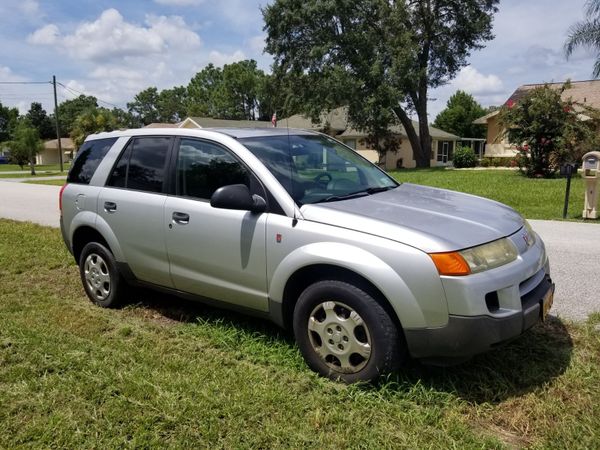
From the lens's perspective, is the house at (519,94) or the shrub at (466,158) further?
the shrub at (466,158)

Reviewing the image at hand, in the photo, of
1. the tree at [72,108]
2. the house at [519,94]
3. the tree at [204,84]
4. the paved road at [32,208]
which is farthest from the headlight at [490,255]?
the tree at [72,108]

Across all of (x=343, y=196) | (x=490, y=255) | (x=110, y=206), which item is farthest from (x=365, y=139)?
(x=490, y=255)

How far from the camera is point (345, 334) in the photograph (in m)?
3.37

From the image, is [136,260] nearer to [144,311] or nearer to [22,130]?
[144,311]

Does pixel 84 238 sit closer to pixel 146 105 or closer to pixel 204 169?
pixel 204 169

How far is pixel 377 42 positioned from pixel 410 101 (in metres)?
5.62

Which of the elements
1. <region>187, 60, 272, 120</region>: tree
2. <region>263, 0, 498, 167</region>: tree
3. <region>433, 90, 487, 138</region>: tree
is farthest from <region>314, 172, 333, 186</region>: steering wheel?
<region>187, 60, 272, 120</region>: tree

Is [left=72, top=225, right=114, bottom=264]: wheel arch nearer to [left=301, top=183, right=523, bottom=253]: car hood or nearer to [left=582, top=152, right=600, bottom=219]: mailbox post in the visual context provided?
[left=301, top=183, right=523, bottom=253]: car hood

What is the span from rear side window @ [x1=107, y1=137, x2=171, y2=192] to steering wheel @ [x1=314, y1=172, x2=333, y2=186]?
1.42m

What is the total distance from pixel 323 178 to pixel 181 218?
3.92 feet

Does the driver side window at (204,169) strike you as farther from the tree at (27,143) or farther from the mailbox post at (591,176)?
the tree at (27,143)

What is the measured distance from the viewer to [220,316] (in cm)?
487

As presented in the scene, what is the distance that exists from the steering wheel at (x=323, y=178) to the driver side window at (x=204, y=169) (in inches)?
21.4

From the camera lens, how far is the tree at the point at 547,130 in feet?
64.1
